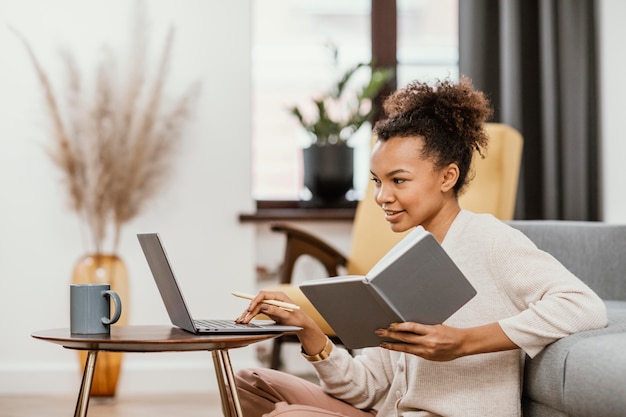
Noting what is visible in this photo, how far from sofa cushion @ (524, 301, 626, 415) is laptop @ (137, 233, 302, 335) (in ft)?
1.41

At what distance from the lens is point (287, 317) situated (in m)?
1.59

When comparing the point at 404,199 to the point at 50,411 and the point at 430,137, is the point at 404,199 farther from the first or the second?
the point at 50,411

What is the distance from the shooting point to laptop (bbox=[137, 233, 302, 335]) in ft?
4.94

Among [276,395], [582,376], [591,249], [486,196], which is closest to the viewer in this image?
[582,376]

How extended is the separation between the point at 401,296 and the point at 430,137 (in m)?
0.37

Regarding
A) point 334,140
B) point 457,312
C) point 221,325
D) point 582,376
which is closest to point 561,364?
point 582,376

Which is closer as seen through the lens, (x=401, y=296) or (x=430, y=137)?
(x=401, y=296)

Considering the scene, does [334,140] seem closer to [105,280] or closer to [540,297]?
[105,280]

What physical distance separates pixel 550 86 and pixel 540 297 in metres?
2.34

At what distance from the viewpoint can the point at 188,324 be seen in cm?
157

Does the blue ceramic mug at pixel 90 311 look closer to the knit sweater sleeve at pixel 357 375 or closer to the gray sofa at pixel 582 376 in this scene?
the knit sweater sleeve at pixel 357 375

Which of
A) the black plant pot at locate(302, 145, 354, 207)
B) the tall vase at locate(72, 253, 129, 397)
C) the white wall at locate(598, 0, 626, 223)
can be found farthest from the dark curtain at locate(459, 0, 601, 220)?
the tall vase at locate(72, 253, 129, 397)

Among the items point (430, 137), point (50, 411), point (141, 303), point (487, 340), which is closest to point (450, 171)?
point (430, 137)

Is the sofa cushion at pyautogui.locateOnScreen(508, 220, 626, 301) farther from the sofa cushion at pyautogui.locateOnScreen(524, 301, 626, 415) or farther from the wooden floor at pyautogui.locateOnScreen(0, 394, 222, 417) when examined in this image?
the wooden floor at pyautogui.locateOnScreen(0, 394, 222, 417)
